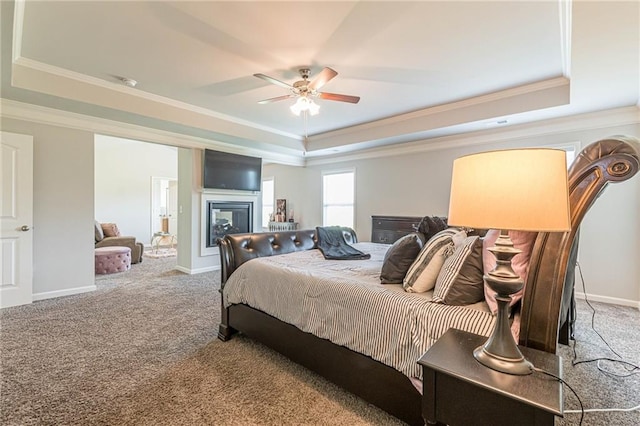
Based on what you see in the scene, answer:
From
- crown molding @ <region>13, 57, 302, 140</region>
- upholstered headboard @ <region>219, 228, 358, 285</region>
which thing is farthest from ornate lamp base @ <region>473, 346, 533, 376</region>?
crown molding @ <region>13, 57, 302, 140</region>

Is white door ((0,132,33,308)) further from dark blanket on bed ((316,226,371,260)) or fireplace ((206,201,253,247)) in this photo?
dark blanket on bed ((316,226,371,260))

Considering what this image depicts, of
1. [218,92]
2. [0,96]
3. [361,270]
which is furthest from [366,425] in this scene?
[0,96]

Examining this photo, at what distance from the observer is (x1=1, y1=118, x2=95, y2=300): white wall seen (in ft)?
12.0

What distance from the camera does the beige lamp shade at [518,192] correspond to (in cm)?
92

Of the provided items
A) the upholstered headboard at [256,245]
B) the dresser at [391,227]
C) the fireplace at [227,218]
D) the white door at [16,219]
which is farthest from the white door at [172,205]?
the upholstered headboard at [256,245]

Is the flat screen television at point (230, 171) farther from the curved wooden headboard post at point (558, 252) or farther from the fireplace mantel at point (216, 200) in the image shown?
the curved wooden headboard post at point (558, 252)

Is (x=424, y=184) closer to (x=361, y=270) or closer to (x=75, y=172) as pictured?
(x=361, y=270)

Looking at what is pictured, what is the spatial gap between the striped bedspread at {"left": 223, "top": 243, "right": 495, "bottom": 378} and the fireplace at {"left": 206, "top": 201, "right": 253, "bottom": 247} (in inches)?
122

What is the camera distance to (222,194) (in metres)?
5.61

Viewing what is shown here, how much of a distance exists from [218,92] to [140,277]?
3.35 meters

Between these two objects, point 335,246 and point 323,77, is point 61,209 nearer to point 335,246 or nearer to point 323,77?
point 335,246

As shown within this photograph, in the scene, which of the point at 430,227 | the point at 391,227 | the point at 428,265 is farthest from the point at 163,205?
the point at 428,265

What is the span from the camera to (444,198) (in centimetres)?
490

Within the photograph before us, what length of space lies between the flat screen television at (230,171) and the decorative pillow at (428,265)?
434 centimetres
